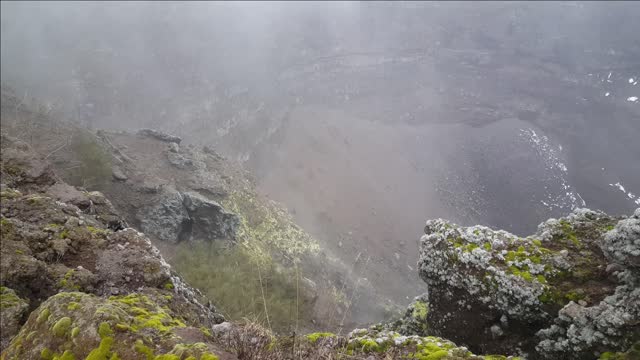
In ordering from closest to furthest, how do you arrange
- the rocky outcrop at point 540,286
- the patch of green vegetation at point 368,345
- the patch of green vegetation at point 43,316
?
the patch of green vegetation at point 43,316, the patch of green vegetation at point 368,345, the rocky outcrop at point 540,286

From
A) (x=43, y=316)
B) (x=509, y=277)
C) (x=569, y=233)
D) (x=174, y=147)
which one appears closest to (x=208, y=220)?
(x=174, y=147)

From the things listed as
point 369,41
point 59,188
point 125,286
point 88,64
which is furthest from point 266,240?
point 369,41

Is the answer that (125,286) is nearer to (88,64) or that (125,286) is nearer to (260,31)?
(88,64)

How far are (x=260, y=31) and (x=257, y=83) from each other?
1180 centimetres

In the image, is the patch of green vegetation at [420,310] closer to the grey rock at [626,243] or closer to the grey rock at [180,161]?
the grey rock at [626,243]

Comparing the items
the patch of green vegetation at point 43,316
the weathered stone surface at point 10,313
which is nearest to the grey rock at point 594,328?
the patch of green vegetation at point 43,316

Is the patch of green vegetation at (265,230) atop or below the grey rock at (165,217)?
atop

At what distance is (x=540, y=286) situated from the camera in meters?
6.02

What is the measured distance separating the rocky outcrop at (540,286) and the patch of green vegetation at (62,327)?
5582 millimetres

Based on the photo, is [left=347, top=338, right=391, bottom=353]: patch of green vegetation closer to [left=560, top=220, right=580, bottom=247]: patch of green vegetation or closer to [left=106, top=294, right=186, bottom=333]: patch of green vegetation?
[left=106, top=294, right=186, bottom=333]: patch of green vegetation

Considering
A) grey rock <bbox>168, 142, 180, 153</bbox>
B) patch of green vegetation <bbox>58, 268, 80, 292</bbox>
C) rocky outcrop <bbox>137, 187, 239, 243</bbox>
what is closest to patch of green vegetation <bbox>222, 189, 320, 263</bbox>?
rocky outcrop <bbox>137, 187, 239, 243</bbox>

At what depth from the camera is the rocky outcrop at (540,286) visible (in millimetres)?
5133

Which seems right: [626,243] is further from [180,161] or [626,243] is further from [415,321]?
[180,161]

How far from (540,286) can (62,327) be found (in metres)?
6.04
